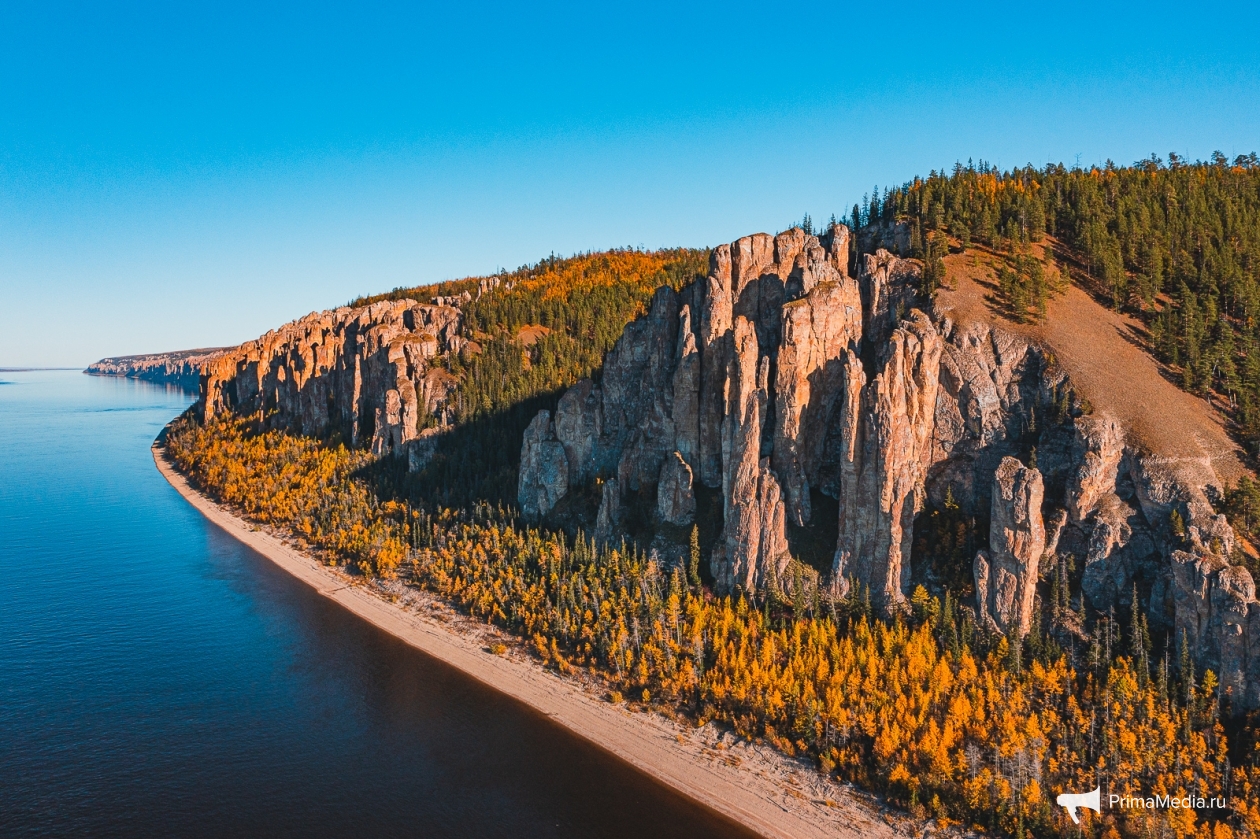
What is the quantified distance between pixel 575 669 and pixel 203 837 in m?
35.1

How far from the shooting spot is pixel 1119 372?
3039 inches

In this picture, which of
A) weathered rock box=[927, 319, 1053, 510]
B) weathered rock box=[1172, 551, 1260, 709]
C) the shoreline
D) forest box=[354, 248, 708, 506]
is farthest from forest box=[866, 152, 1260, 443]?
forest box=[354, 248, 708, 506]

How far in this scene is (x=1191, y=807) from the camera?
49750 mm

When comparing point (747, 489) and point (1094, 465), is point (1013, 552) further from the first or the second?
point (747, 489)

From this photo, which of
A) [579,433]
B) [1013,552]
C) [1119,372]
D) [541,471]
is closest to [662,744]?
[1013,552]

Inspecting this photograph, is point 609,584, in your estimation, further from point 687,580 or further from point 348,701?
point 348,701

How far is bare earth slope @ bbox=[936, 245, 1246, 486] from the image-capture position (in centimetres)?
6788

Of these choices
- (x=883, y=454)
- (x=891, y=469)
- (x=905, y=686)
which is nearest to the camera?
(x=905, y=686)

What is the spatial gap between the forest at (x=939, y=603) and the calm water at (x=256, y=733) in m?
11.6

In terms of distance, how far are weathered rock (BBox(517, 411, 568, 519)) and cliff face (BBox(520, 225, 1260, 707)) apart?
351mm

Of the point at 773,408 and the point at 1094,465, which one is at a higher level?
the point at 773,408

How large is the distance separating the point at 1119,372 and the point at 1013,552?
27372 millimetres

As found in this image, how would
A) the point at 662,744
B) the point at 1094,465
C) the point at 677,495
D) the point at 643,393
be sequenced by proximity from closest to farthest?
the point at 662,744
the point at 1094,465
the point at 677,495
the point at 643,393

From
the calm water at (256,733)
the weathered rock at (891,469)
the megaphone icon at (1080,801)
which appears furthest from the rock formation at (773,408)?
the calm water at (256,733)
